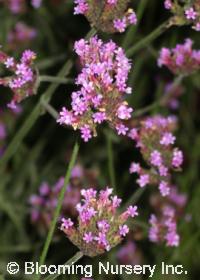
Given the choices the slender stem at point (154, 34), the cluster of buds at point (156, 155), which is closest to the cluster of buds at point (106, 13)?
the slender stem at point (154, 34)

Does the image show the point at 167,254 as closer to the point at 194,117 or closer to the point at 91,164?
the point at 91,164

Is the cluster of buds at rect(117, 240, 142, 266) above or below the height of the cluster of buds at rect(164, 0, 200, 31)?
below

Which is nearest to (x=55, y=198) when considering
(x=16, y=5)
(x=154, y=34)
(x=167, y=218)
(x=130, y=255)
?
(x=167, y=218)

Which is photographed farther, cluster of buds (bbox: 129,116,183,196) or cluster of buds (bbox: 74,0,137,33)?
cluster of buds (bbox: 129,116,183,196)

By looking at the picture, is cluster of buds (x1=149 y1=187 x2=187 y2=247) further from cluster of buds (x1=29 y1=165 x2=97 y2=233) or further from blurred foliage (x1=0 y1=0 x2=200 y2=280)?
cluster of buds (x1=29 y1=165 x2=97 y2=233)

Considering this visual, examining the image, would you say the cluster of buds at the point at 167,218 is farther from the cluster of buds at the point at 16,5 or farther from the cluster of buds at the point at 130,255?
the cluster of buds at the point at 16,5

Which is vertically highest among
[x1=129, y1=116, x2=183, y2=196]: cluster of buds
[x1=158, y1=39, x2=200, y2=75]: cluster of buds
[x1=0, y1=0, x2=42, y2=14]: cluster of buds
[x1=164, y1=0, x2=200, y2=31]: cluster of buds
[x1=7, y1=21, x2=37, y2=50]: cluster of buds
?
[x1=0, y1=0, x2=42, y2=14]: cluster of buds

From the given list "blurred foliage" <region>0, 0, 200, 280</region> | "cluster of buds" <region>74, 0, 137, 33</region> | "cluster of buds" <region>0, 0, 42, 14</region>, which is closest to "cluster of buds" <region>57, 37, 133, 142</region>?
"cluster of buds" <region>74, 0, 137, 33</region>
